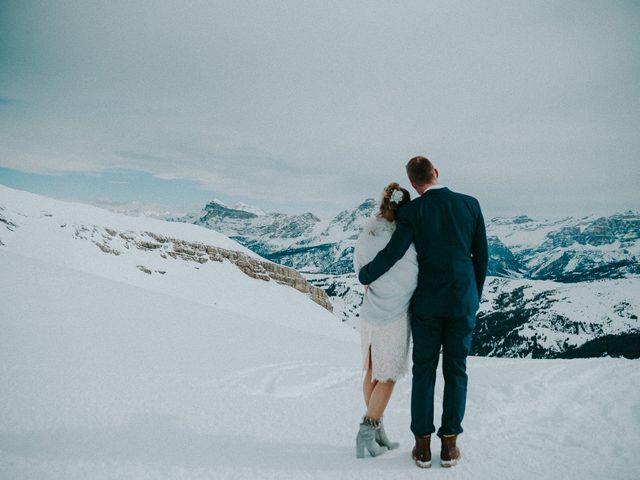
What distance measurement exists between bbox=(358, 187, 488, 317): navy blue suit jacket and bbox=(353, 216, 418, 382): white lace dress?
85 mm

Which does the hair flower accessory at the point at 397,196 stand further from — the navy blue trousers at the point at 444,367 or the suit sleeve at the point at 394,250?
the navy blue trousers at the point at 444,367

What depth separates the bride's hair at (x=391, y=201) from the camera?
320cm

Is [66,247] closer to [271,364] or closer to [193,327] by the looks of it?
[193,327]

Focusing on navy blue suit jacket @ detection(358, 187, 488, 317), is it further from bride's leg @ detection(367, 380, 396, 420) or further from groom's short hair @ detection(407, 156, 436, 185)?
bride's leg @ detection(367, 380, 396, 420)

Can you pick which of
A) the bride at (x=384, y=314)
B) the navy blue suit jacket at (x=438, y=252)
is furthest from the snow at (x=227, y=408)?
the navy blue suit jacket at (x=438, y=252)

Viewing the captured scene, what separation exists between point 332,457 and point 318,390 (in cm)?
181

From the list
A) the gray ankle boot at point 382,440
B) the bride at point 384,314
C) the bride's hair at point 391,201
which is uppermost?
the bride's hair at point 391,201

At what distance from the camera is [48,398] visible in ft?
11.5

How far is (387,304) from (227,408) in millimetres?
2221

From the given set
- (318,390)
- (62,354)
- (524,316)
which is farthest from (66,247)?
(524,316)

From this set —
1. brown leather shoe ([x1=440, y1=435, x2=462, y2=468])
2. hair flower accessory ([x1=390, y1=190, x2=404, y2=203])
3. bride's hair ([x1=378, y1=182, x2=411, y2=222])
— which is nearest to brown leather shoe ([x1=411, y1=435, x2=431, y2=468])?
brown leather shoe ([x1=440, y1=435, x2=462, y2=468])

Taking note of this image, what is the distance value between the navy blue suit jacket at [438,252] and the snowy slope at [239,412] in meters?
1.32

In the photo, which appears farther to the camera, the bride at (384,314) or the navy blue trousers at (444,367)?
the bride at (384,314)

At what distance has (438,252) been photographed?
3.02 meters
